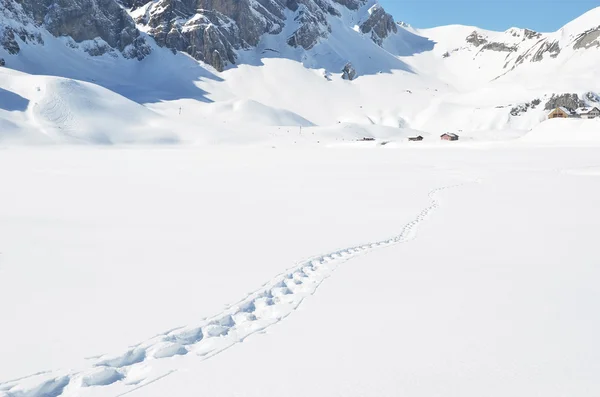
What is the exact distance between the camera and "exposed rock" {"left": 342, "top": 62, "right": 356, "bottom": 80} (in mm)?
180500

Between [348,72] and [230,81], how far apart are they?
52113 millimetres

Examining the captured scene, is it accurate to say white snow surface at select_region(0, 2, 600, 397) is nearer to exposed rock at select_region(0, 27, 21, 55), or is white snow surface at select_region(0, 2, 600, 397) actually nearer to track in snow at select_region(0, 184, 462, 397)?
track in snow at select_region(0, 184, 462, 397)

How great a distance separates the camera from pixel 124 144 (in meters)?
73.0

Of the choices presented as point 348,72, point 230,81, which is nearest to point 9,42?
point 230,81

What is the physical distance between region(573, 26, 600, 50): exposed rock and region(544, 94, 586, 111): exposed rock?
57.6 metres

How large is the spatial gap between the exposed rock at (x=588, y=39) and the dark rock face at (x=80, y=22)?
569ft

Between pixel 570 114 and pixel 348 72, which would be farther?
pixel 348 72

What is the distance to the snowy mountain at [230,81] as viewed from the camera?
85.7 metres

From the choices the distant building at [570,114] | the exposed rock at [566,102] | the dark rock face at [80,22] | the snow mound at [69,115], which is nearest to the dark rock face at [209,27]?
the dark rock face at [80,22]

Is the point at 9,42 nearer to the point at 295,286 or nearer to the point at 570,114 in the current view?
the point at 570,114

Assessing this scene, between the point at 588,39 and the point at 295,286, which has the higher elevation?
the point at 588,39

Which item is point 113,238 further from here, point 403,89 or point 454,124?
point 403,89

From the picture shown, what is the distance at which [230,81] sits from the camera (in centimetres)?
16125

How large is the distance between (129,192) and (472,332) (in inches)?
593
